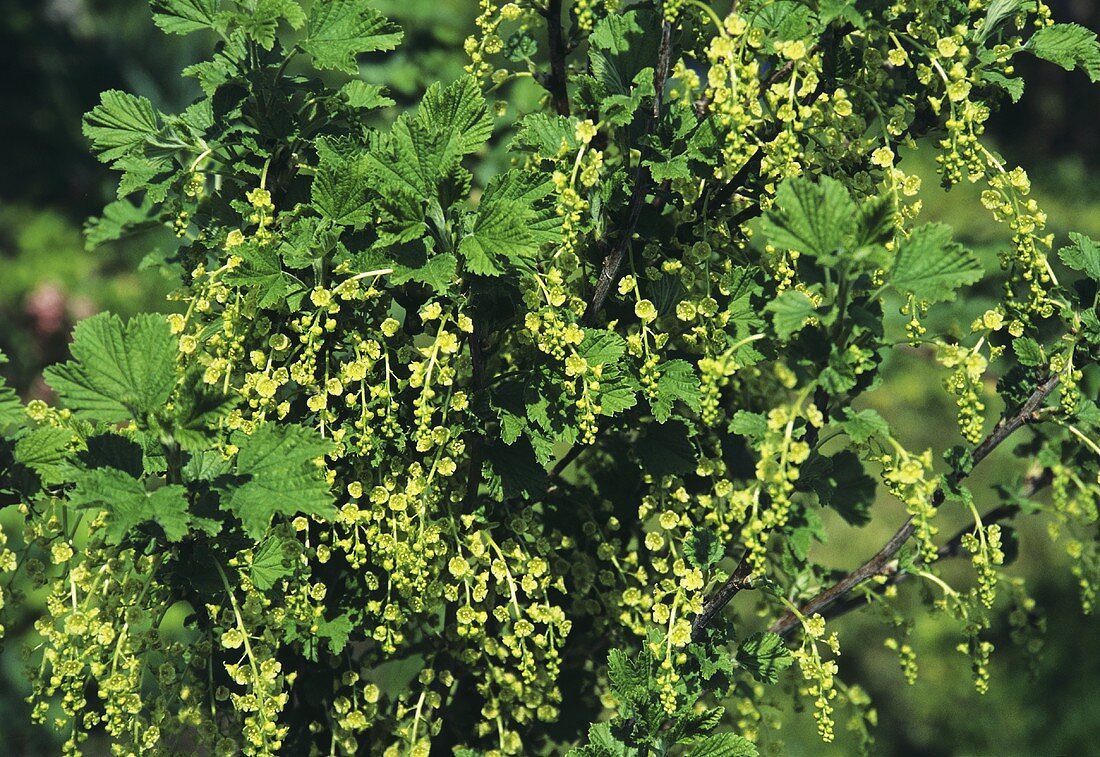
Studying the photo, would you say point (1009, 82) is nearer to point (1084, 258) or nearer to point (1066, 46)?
point (1066, 46)

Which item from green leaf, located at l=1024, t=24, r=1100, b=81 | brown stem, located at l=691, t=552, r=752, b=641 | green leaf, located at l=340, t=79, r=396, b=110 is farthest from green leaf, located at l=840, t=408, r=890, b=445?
green leaf, located at l=340, t=79, r=396, b=110

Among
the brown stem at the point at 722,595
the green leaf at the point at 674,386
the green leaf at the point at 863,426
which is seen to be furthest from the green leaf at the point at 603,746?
the green leaf at the point at 863,426

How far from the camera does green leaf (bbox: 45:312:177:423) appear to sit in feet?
4.80

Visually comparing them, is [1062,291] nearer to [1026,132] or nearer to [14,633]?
[14,633]

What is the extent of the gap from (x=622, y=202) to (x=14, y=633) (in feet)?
13.2

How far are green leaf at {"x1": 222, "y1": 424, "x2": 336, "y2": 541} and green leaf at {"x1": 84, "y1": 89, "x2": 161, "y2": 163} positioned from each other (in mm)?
510

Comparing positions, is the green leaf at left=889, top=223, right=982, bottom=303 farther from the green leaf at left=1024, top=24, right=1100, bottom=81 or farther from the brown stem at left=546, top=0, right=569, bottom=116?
the brown stem at left=546, top=0, right=569, bottom=116

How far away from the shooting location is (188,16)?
1.67 m

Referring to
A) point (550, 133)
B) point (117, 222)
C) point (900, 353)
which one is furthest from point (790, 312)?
point (900, 353)

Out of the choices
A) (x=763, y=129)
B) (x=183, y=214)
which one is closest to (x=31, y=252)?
(x=183, y=214)

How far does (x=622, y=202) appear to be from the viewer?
1606 mm

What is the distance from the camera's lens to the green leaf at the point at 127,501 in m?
1.36

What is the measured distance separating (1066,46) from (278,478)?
4.06 ft

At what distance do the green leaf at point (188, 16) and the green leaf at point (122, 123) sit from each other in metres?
0.12
